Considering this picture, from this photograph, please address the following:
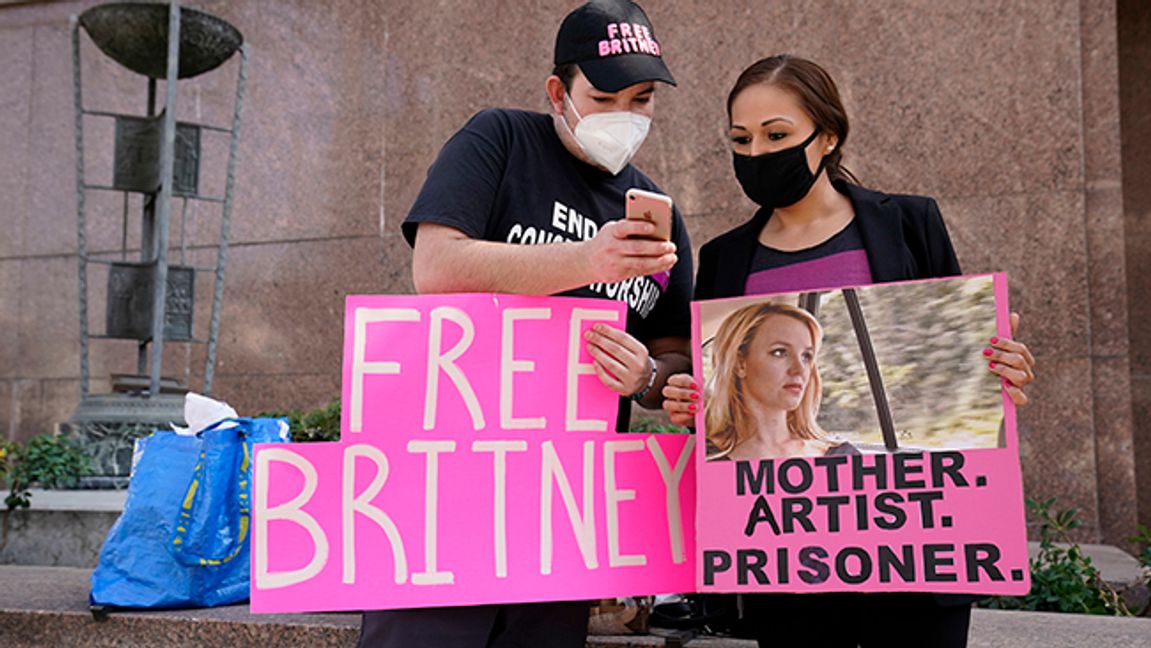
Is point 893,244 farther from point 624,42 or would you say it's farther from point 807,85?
point 624,42

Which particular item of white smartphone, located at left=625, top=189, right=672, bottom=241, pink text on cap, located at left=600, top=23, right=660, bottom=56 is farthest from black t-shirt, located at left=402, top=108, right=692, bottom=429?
white smartphone, located at left=625, top=189, right=672, bottom=241

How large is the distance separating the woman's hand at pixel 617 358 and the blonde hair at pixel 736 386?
157mm

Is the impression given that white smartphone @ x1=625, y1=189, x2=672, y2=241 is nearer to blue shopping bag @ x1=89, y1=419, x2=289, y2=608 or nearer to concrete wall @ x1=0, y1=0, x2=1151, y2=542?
blue shopping bag @ x1=89, y1=419, x2=289, y2=608

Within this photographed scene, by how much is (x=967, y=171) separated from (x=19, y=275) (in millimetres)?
7449

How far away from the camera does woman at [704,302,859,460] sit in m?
2.13

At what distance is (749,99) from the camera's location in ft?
7.42

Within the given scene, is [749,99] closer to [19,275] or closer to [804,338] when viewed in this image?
[804,338]

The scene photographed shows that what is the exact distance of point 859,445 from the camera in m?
2.09

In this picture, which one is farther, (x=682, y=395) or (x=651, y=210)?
(x=682, y=395)

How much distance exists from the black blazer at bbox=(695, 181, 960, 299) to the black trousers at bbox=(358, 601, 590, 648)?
785 mm

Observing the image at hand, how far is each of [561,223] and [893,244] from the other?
2.31 ft

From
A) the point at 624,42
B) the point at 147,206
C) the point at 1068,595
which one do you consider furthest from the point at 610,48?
the point at 147,206

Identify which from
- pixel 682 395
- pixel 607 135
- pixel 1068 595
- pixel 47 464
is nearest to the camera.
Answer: pixel 682 395

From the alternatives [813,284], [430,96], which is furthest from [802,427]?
[430,96]
